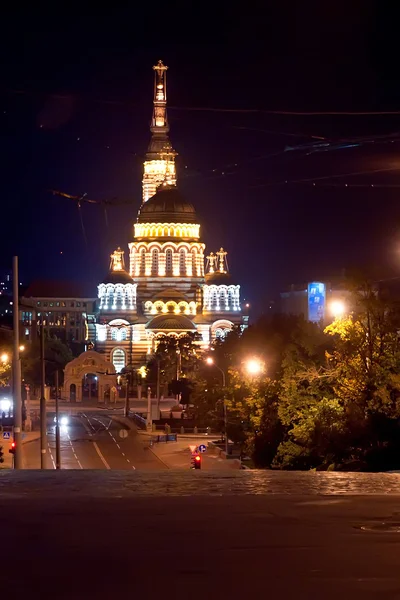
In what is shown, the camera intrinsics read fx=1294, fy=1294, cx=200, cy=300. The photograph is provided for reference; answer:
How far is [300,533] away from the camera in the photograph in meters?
10.9

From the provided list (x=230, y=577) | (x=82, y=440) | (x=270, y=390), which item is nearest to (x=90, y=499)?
(x=230, y=577)

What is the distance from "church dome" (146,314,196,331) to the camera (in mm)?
139125

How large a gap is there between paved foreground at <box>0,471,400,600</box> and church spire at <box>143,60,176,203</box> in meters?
136

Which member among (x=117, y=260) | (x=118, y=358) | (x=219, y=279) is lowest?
(x=118, y=358)

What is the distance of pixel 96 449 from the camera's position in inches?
2422

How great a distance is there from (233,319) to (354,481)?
12848 cm

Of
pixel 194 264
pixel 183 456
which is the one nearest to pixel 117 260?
pixel 194 264

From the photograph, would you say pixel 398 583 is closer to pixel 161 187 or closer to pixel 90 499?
pixel 90 499

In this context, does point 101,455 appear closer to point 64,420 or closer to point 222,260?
point 64,420

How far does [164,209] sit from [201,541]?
136 meters

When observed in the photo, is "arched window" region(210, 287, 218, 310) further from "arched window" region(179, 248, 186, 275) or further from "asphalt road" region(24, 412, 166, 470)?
"asphalt road" region(24, 412, 166, 470)

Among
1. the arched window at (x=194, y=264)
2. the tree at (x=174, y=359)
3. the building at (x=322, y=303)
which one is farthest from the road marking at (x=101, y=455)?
the arched window at (x=194, y=264)

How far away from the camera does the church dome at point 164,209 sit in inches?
5727

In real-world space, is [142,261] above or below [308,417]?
above
